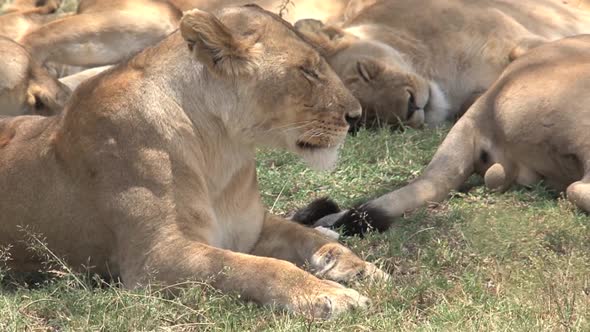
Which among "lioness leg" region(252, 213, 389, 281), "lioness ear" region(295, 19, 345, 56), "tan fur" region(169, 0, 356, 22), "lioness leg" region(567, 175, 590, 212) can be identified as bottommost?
"tan fur" region(169, 0, 356, 22)

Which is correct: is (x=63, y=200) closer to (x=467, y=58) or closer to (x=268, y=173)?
(x=268, y=173)

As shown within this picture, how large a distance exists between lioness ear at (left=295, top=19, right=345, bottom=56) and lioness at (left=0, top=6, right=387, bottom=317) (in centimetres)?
264

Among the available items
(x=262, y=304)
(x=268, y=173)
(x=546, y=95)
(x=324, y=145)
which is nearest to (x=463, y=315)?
(x=262, y=304)

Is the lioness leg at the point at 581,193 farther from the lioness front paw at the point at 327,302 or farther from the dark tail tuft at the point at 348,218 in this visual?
the lioness front paw at the point at 327,302

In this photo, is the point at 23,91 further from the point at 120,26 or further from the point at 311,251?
the point at 311,251

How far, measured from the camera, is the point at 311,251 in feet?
14.4

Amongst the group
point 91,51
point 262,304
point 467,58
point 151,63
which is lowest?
point 91,51

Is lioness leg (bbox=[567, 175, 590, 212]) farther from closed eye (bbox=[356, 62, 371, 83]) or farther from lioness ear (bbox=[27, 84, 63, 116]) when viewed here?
lioness ear (bbox=[27, 84, 63, 116])

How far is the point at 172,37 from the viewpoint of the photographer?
4.33 m

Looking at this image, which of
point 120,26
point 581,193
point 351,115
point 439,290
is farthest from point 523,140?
point 120,26

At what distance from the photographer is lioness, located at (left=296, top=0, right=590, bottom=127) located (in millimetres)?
6781

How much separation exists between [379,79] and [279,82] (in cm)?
266

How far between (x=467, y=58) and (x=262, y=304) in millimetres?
3531

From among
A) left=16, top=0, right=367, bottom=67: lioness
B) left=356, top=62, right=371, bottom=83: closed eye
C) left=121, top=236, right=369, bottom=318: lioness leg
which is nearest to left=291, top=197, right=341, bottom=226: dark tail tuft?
left=121, top=236, right=369, bottom=318: lioness leg
